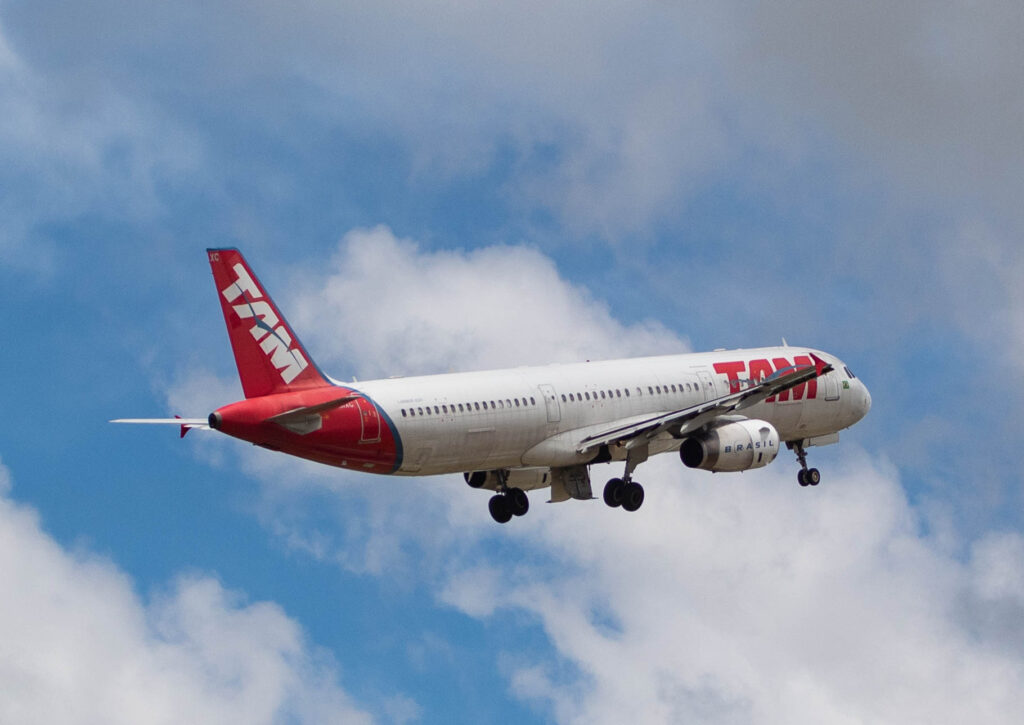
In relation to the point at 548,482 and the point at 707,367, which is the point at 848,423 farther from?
the point at 548,482

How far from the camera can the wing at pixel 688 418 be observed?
66750 mm

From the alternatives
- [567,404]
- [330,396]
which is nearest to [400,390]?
[330,396]

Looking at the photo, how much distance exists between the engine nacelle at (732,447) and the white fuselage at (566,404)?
1.75 meters

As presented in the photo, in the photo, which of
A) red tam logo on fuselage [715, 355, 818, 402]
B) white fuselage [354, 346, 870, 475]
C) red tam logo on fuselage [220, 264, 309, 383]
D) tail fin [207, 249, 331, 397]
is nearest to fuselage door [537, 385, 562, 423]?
white fuselage [354, 346, 870, 475]

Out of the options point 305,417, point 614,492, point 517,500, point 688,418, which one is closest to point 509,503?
point 517,500

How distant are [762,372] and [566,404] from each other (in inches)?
380

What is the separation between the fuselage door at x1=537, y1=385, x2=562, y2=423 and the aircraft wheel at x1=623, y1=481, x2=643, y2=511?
4.03 metres

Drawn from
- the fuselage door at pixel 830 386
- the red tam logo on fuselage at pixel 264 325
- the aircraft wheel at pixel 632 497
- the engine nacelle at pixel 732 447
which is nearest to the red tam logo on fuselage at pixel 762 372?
the fuselage door at pixel 830 386

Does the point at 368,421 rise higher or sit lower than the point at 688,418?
lower

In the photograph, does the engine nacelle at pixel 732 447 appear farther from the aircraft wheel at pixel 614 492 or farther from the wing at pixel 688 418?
the aircraft wheel at pixel 614 492

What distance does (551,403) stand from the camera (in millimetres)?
67875

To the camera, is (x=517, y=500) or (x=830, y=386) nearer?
(x=517, y=500)

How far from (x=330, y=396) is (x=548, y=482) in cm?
1224

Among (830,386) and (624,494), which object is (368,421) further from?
(830,386)
